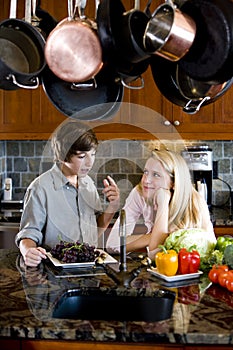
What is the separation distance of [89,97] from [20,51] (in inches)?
13.3

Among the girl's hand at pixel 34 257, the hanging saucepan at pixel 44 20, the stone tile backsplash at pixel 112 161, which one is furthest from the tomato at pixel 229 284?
the stone tile backsplash at pixel 112 161

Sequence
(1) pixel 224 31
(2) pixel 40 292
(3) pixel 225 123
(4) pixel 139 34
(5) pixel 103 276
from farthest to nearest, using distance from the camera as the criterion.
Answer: (3) pixel 225 123 → (5) pixel 103 276 → (2) pixel 40 292 → (4) pixel 139 34 → (1) pixel 224 31

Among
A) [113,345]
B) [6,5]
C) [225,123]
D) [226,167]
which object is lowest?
[113,345]

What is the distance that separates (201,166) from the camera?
458 centimetres

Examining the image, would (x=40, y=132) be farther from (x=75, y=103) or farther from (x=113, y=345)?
(x=113, y=345)

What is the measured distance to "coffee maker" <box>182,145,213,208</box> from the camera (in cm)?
457

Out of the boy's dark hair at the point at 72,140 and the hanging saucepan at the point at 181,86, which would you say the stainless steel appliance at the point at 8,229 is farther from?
the hanging saucepan at the point at 181,86

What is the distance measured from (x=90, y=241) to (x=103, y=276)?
759 mm

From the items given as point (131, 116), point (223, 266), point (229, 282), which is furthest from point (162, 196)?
point (131, 116)

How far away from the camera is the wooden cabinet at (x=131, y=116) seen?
4.58 meters

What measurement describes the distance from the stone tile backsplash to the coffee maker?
301 mm

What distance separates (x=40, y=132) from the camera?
4660mm

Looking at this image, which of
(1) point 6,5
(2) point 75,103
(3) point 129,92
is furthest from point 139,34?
(1) point 6,5

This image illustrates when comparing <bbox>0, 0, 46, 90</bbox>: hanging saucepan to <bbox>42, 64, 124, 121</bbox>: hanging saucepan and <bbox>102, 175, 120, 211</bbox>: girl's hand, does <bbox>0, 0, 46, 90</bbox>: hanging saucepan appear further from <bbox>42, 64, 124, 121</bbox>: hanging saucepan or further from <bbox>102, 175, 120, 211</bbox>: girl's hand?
<bbox>102, 175, 120, 211</bbox>: girl's hand
